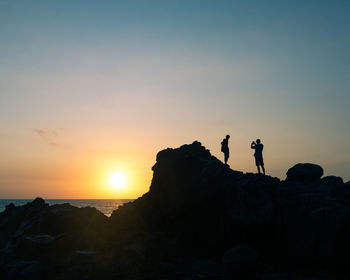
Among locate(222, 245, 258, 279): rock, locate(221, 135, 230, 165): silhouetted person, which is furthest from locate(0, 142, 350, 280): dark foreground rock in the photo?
locate(221, 135, 230, 165): silhouetted person

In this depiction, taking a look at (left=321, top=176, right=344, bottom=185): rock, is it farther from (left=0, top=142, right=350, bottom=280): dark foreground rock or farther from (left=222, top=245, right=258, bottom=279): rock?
(left=222, top=245, right=258, bottom=279): rock

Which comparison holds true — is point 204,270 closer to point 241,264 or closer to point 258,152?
point 241,264

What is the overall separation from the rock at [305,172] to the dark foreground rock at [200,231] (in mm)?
91

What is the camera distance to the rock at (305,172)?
27.9 metres

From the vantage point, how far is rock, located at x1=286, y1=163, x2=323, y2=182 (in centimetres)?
2788

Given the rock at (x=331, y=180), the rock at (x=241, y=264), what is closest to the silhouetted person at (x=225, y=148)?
the rock at (x=331, y=180)

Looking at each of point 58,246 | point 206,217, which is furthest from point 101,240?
point 206,217

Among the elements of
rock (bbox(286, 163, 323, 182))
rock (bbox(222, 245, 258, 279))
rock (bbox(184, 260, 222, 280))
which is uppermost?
rock (bbox(286, 163, 323, 182))

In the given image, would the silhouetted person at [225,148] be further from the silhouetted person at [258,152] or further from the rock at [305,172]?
the rock at [305,172]

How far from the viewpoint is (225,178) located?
83.2ft

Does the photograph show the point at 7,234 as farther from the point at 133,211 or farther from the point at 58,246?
the point at 133,211

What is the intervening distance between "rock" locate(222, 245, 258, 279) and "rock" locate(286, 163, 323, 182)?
1202cm

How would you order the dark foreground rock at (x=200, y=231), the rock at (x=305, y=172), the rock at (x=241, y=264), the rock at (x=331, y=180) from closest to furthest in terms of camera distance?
the rock at (x=241, y=264) < the dark foreground rock at (x=200, y=231) < the rock at (x=331, y=180) < the rock at (x=305, y=172)

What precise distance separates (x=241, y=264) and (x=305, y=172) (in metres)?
13.5
